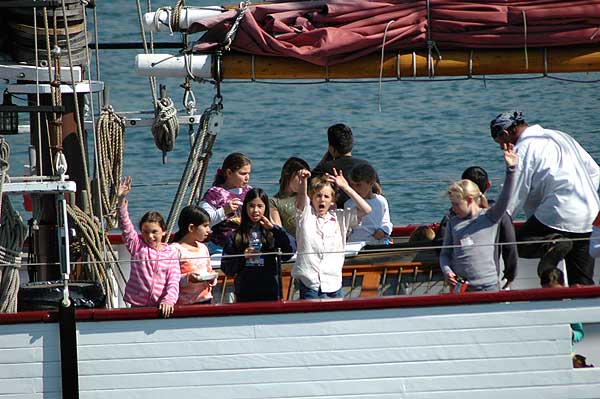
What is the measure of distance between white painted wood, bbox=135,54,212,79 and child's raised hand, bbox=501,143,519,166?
2.27 metres

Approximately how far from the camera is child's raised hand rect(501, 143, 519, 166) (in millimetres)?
9320

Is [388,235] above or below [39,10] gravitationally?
below

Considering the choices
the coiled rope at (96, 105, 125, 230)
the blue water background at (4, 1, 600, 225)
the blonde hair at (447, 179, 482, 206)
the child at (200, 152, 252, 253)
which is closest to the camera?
the blonde hair at (447, 179, 482, 206)

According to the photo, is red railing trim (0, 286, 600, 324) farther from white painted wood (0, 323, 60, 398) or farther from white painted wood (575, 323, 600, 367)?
white painted wood (575, 323, 600, 367)

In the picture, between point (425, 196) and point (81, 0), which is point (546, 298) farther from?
point (425, 196)

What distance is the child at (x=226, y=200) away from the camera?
10.6 metres

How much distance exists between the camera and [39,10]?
1059 centimetres

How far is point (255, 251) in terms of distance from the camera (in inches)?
381

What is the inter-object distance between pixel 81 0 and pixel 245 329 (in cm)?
266

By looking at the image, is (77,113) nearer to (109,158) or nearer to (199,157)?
(109,158)

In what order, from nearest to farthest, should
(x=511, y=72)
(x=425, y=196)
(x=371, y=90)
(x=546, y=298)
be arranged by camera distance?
(x=546, y=298)
(x=511, y=72)
(x=425, y=196)
(x=371, y=90)

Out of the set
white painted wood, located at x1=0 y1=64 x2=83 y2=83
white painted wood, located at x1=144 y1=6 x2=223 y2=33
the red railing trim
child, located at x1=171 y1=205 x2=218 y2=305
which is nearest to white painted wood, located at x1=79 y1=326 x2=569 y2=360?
the red railing trim

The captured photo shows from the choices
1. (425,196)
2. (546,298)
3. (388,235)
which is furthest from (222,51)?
(425,196)

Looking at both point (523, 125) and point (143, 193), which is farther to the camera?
point (143, 193)
